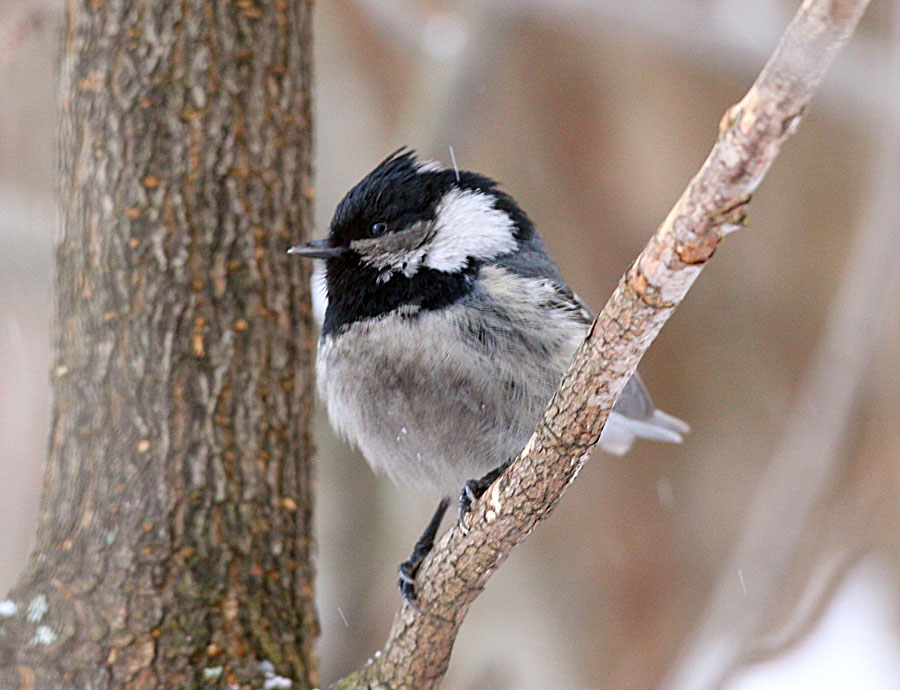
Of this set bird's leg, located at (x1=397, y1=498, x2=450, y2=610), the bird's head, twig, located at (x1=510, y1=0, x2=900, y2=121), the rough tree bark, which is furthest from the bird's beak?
twig, located at (x1=510, y1=0, x2=900, y2=121)

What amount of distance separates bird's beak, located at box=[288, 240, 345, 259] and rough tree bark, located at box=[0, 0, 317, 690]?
0.14 m

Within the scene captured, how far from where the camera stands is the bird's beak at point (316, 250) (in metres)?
2.69

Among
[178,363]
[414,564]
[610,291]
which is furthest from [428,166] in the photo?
[610,291]

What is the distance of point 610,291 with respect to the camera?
5461mm

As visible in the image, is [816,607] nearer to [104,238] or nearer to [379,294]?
[379,294]

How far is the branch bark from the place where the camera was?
1.19 meters

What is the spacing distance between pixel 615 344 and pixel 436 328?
37.2 inches

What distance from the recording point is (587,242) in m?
5.55

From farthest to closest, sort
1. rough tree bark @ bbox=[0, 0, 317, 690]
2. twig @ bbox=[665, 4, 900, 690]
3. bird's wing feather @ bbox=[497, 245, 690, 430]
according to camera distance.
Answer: twig @ bbox=[665, 4, 900, 690]
bird's wing feather @ bbox=[497, 245, 690, 430]
rough tree bark @ bbox=[0, 0, 317, 690]

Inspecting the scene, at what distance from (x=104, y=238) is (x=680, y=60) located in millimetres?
3803

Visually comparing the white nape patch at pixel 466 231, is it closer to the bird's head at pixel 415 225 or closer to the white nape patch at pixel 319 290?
the bird's head at pixel 415 225

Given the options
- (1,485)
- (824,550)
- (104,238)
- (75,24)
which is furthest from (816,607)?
(1,485)

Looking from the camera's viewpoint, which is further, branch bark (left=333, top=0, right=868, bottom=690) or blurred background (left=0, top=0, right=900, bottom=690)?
blurred background (left=0, top=0, right=900, bottom=690)

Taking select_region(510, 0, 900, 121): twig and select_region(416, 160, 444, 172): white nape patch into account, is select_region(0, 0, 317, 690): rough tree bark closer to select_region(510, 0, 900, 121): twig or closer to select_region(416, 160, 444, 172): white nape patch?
select_region(416, 160, 444, 172): white nape patch
